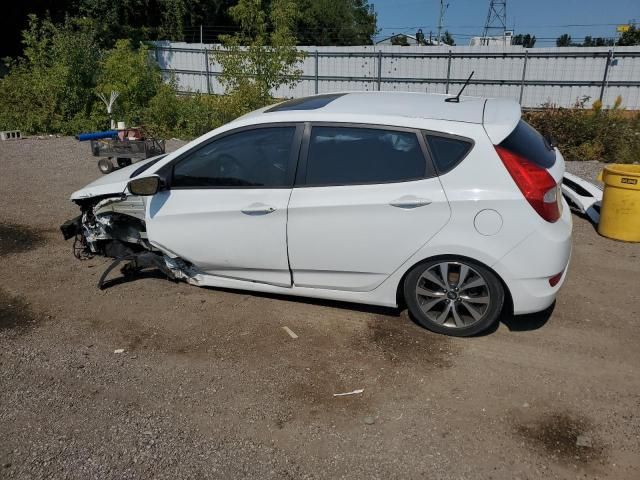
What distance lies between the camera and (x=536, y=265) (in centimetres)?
376

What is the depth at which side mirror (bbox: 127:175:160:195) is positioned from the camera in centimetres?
448

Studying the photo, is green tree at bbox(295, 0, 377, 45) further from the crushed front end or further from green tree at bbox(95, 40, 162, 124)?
the crushed front end

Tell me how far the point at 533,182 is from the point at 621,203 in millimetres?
3046

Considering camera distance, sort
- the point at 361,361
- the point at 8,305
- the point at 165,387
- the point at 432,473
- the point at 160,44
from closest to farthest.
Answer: the point at 432,473 < the point at 165,387 < the point at 361,361 < the point at 8,305 < the point at 160,44

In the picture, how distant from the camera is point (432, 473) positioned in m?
2.87

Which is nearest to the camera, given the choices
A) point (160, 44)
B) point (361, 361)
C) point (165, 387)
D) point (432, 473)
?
point (432, 473)

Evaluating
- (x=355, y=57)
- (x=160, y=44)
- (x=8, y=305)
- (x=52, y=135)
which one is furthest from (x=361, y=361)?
(x=160, y=44)

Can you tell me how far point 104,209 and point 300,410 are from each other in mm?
2911

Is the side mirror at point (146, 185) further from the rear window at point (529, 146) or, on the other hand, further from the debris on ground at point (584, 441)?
the debris on ground at point (584, 441)

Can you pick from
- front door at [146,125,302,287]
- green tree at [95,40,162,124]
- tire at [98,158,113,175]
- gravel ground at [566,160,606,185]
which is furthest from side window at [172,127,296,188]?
green tree at [95,40,162,124]

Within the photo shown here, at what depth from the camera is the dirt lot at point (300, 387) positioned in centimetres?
298

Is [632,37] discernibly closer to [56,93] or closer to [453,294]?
[56,93]

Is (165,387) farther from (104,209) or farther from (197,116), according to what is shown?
(197,116)

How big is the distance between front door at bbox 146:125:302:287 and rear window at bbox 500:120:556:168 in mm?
1577
